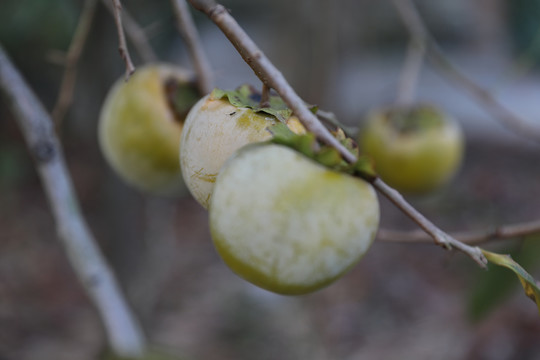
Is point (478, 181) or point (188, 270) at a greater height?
point (188, 270)

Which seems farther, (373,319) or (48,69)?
(48,69)

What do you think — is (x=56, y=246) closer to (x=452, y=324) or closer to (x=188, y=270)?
(x=188, y=270)

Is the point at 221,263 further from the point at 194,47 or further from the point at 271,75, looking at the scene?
the point at 271,75

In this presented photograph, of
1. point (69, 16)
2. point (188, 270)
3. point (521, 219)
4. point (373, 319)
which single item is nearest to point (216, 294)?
point (188, 270)

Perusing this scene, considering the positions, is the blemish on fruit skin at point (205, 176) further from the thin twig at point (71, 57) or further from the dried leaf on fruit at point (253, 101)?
the thin twig at point (71, 57)

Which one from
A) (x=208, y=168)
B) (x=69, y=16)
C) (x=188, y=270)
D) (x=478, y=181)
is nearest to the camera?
(x=208, y=168)

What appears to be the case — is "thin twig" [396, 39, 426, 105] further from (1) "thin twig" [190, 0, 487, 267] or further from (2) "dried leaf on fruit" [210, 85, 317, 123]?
(1) "thin twig" [190, 0, 487, 267]

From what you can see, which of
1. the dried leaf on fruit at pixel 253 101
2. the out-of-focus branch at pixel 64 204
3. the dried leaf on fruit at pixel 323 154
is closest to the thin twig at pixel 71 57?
the out-of-focus branch at pixel 64 204

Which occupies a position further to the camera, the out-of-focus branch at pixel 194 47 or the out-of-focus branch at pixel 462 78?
the out-of-focus branch at pixel 462 78
